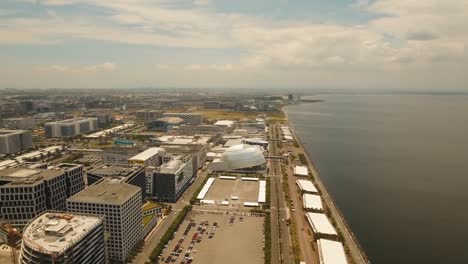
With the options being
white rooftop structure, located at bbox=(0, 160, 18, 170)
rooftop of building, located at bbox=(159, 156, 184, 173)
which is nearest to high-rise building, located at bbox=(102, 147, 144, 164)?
rooftop of building, located at bbox=(159, 156, 184, 173)

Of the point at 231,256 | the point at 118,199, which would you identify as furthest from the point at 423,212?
the point at 118,199

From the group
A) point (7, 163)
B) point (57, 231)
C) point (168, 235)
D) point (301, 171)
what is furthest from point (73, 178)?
point (301, 171)

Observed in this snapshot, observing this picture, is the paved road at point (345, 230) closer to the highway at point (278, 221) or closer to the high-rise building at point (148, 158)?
the highway at point (278, 221)

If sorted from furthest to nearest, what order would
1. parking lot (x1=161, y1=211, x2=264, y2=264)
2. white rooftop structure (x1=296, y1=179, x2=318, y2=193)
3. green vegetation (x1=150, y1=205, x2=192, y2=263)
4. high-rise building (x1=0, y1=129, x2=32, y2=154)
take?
high-rise building (x1=0, y1=129, x2=32, y2=154)
white rooftop structure (x1=296, y1=179, x2=318, y2=193)
parking lot (x1=161, y1=211, x2=264, y2=264)
green vegetation (x1=150, y1=205, x2=192, y2=263)

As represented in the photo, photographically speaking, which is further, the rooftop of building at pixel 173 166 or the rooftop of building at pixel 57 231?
the rooftop of building at pixel 173 166

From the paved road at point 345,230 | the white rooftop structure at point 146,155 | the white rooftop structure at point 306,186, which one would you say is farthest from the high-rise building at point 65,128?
the paved road at point 345,230

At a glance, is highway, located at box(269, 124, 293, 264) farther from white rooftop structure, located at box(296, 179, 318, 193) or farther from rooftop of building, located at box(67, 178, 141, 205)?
rooftop of building, located at box(67, 178, 141, 205)
